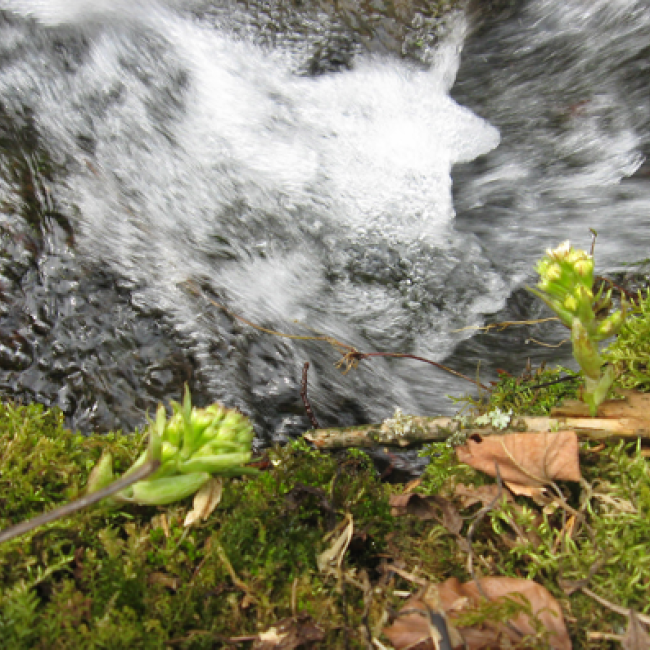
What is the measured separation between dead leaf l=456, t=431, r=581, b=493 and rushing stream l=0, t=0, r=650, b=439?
1.53 m

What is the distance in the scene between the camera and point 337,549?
1.73 meters

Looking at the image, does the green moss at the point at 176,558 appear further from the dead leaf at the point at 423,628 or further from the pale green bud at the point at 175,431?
the pale green bud at the point at 175,431

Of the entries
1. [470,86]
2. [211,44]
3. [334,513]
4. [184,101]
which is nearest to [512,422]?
[334,513]

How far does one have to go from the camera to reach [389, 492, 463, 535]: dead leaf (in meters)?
1.79

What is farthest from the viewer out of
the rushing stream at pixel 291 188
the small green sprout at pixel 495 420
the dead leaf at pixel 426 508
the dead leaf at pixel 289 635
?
the rushing stream at pixel 291 188

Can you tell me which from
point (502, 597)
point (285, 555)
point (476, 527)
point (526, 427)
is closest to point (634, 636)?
point (502, 597)

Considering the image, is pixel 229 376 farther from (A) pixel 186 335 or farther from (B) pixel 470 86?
(B) pixel 470 86

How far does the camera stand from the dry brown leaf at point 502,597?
1.41m

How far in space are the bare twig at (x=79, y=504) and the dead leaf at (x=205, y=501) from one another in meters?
0.26

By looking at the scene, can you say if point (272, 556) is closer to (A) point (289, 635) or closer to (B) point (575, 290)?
(A) point (289, 635)

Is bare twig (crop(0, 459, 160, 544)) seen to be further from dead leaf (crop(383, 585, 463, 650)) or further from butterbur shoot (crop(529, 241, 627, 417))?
butterbur shoot (crop(529, 241, 627, 417))

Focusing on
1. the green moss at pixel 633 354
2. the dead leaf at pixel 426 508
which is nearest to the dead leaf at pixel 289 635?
the dead leaf at pixel 426 508

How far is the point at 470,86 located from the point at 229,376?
13.8 ft

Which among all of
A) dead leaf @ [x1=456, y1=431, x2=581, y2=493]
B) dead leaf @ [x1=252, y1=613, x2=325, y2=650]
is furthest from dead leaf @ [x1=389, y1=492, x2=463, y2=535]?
dead leaf @ [x1=252, y1=613, x2=325, y2=650]
